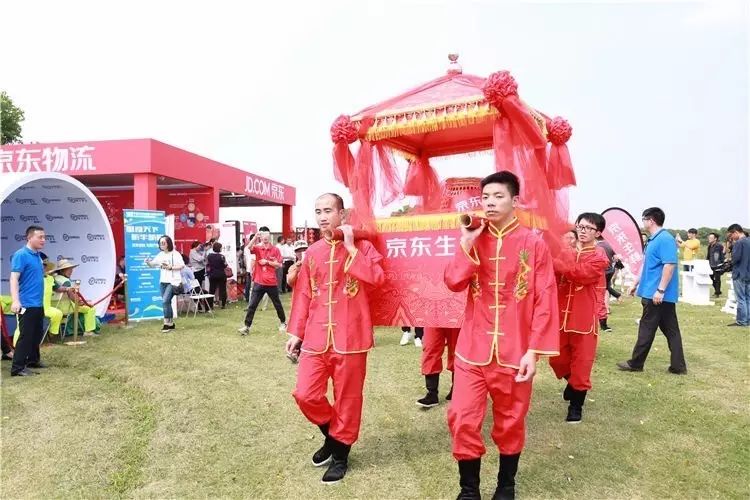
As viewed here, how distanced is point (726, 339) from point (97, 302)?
30.5ft

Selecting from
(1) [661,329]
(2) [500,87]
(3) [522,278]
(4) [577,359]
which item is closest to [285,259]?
(1) [661,329]

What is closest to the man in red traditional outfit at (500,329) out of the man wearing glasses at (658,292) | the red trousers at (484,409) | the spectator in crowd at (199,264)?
the red trousers at (484,409)

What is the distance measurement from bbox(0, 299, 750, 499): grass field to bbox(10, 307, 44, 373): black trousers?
22 cm

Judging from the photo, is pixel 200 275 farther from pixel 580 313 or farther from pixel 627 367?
pixel 580 313

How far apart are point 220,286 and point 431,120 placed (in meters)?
8.67

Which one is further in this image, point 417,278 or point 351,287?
point 417,278

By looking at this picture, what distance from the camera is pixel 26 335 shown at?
18.0 feet

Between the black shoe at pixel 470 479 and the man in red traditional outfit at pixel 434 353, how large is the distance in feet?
5.32

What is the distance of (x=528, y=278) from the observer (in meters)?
2.72

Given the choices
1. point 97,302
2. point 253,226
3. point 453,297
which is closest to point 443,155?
point 453,297

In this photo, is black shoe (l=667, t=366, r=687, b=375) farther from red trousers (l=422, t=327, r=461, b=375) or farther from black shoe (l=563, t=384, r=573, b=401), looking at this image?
red trousers (l=422, t=327, r=461, b=375)

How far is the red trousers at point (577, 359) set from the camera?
3994 mm

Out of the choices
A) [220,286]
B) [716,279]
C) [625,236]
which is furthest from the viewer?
[716,279]

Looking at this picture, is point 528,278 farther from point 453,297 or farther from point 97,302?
point 97,302
